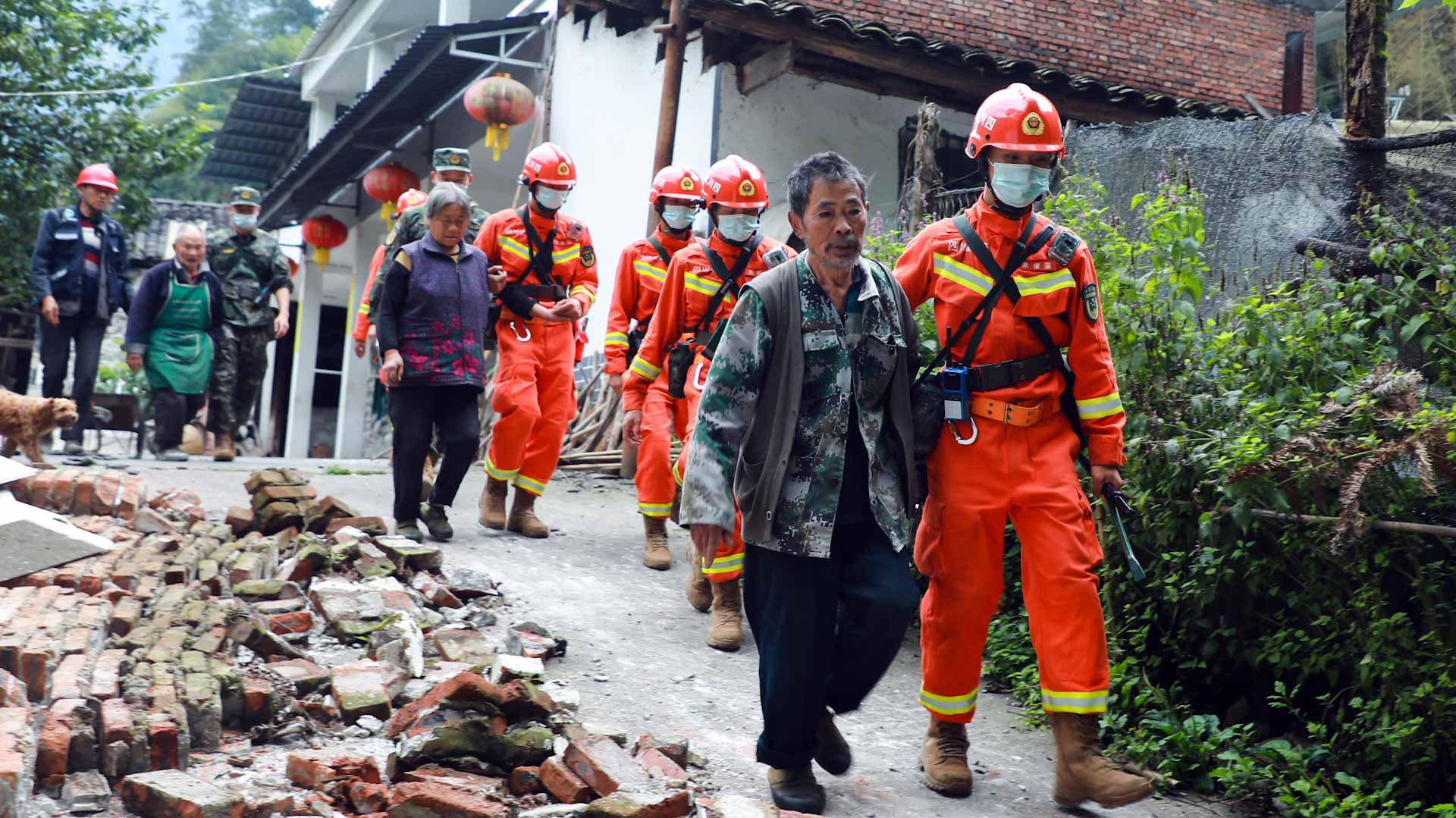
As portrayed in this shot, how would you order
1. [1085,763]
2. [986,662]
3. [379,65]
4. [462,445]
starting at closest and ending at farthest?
[1085,763], [986,662], [462,445], [379,65]

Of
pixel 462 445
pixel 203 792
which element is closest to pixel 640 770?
pixel 203 792

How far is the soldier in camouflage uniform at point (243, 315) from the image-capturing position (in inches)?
461

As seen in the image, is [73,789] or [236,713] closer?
[73,789]

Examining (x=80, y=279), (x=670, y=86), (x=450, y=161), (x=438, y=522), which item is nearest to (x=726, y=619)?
(x=438, y=522)

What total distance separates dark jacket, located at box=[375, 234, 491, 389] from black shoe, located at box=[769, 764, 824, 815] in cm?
389

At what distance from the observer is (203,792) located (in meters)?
3.51

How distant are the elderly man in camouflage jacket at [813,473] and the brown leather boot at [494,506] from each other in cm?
430

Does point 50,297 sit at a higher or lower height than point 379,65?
lower

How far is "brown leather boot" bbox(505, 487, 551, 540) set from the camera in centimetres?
819

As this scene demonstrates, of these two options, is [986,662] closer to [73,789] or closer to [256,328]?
[73,789]

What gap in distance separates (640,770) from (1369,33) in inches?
187

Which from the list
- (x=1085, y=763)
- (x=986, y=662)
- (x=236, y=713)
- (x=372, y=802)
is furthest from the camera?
(x=986, y=662)

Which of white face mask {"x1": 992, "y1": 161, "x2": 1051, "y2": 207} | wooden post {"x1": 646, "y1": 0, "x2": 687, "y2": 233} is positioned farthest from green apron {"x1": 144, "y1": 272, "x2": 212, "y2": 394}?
white face mask {"x1": 992, "y1": 161, "x2": 1051, "y2": 207}

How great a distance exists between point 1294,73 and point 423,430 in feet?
40.0
